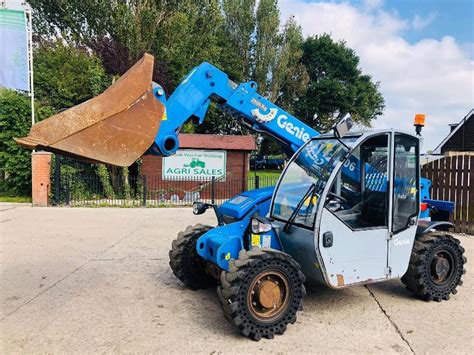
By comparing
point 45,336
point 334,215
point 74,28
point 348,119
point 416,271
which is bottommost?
point 45,336

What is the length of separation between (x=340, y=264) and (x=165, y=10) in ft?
78.0

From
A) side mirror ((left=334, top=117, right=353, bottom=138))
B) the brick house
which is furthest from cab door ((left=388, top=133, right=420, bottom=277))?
the brick house

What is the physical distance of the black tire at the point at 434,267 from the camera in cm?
502

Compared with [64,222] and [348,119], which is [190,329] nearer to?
[348,119]

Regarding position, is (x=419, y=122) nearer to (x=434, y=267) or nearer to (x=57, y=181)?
(x=434, y=267)

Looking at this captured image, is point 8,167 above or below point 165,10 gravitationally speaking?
below

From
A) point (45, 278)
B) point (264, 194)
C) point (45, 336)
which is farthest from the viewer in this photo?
point (45, 278)

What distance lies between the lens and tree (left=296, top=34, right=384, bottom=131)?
1537 inches

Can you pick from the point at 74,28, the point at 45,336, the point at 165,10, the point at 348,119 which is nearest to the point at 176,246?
the point at 45,336

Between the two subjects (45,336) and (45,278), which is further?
(45,278)

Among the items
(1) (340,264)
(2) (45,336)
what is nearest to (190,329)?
(2) (45,336)

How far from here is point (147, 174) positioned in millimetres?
17672

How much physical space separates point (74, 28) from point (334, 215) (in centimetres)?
2739

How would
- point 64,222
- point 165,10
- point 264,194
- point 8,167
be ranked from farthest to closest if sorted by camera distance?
1. point 165,10
2. point 8,167
3. point 64,222
4. point 264,194
